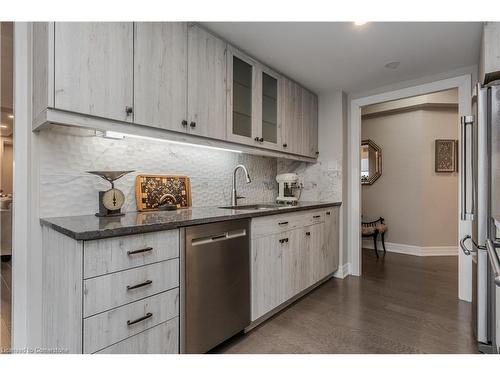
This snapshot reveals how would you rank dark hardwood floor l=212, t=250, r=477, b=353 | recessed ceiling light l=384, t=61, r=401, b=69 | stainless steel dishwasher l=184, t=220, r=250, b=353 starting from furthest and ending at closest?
recessed ceiling light l=384, t=61, r=401, b=69
dark hardwood floor l=212, t=250, r=477, b=353
stainless steel dishwasher l=184, t=220, r=250, b=353

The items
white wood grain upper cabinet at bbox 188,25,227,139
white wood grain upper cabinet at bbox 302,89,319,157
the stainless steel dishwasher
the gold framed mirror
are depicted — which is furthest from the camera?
the gold framed mirror

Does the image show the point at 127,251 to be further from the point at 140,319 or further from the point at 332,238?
the point at 332,238

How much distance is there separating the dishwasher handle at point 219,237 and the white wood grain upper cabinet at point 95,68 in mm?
812

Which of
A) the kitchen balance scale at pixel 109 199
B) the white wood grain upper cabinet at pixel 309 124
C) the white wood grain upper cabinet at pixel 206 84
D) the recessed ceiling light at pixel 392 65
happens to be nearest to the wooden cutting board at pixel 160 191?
the kitchen balance scale at pixel 109 199

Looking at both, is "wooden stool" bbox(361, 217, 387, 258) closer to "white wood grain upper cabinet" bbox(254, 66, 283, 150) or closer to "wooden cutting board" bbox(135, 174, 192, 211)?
"white wood grain upper cabinet" bbox(254, 66, 283, 150)

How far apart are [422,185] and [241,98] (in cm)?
345

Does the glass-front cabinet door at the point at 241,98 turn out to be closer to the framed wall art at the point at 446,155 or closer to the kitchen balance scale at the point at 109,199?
the kitchen balance scale at the point at 109,199

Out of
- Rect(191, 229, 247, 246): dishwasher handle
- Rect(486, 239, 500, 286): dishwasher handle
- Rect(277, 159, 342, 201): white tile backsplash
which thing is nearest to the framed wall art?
Rect(277, 159, 342, 201): white tile backsplash

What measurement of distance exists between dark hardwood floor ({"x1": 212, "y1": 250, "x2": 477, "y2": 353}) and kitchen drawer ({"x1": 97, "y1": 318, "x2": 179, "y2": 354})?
417 millimetres

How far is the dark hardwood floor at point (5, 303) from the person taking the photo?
61.4 inches

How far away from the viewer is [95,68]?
143 cm

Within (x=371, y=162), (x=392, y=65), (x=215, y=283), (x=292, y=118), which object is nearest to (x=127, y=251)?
(x=215, y=283)

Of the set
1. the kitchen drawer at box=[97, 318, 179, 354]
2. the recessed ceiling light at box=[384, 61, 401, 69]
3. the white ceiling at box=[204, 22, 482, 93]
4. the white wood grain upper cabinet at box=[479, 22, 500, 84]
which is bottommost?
the kitchen drawer at box=[97, 318, 179, 354]

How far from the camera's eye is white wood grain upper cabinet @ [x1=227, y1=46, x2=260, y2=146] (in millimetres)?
2217
